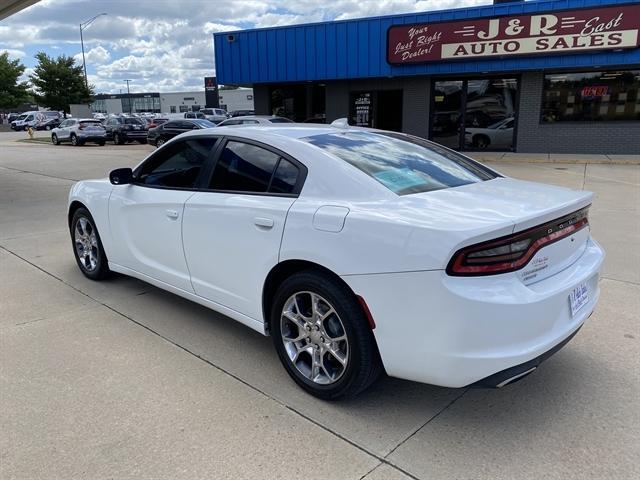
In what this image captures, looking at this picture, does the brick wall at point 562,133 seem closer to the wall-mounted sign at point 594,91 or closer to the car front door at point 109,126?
the wall-mounted sign at point 594,91

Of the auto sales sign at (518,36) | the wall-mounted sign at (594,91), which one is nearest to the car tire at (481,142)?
the auto sales sign at (518,36)

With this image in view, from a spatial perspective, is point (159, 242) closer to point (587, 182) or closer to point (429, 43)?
point (587, 182)

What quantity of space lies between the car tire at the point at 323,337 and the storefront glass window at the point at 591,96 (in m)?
17.1

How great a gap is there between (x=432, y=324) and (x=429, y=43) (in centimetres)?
1700

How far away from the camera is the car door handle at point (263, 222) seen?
313cm

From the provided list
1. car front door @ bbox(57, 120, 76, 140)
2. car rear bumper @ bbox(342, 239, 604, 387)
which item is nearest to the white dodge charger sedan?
car rear bumper @ bbox(342, 239, 604, 387)

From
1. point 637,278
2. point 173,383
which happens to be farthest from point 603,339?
point 173,383

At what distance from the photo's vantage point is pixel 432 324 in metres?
2.49

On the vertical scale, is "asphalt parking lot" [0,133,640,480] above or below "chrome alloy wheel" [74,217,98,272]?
below

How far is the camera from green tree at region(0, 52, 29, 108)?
55188 millimetres

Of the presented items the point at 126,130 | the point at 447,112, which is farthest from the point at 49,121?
the point at 447,112

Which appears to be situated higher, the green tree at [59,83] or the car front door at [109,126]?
the green tree at [59,83]

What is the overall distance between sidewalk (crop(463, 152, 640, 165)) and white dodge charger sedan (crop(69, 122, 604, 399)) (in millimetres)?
13682

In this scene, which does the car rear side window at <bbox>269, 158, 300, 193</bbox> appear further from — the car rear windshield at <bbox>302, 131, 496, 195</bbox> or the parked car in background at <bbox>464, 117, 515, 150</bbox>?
the parked car in background at <bbox>464, 117, 515, 150</bbox>
